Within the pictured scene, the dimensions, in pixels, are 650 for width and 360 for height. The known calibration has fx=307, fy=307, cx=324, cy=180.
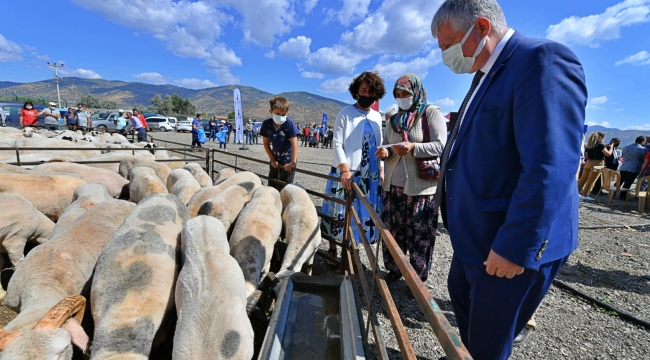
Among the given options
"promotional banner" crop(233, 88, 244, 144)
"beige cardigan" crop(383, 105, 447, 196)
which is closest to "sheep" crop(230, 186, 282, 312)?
"beige cardigan" crop(383, 105, 447, 196)

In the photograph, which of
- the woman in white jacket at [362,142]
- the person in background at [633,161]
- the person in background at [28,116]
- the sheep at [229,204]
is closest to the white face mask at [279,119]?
the sheep at [229,204]

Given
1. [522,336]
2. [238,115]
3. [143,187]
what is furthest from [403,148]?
[238,115]

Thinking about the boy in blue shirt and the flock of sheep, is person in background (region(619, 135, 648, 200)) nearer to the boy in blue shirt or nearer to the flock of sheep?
the boy in blue shirt

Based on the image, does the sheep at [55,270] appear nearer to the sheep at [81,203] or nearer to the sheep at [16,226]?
the sheep at [81,203]

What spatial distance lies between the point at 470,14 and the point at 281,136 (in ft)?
12.7

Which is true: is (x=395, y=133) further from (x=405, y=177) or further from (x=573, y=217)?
(x=573, y=217)

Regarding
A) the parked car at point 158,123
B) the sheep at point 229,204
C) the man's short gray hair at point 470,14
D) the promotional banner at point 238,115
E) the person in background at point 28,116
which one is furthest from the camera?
the parked car at point 158,123

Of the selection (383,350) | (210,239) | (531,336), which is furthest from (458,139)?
(531,336)

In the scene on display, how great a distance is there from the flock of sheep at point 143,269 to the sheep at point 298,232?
13 millimetres

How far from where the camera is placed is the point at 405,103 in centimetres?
342

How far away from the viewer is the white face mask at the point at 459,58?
1.70m

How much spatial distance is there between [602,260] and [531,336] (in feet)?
12.0

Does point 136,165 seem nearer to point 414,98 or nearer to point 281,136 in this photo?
point 281,136

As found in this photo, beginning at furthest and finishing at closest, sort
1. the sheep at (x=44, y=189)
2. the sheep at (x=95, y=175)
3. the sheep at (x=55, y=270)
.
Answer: the sheep at (x=95, y=175) → the sheep at (x=44, y=189) → the sheep at (x=55, y=270)
